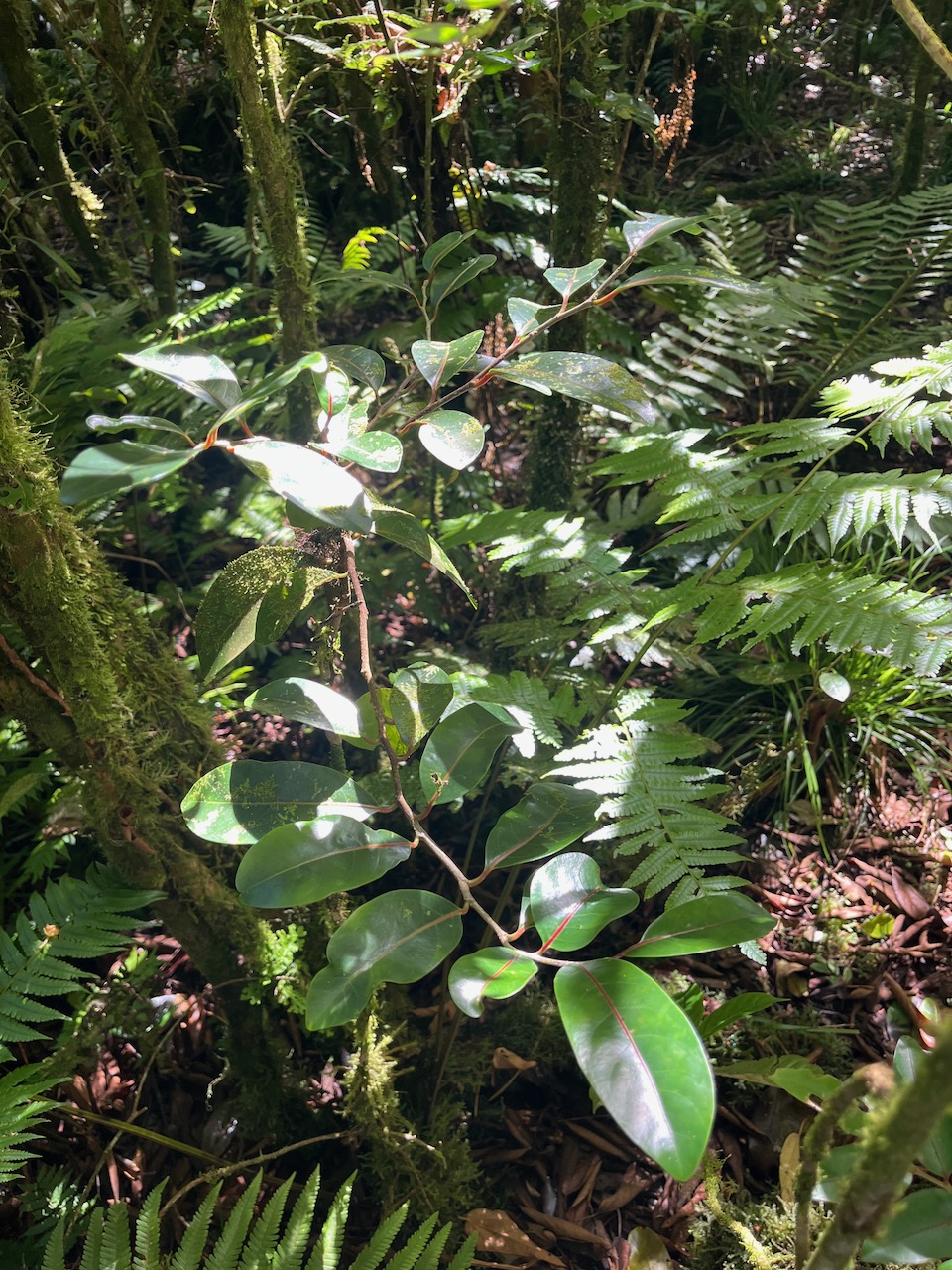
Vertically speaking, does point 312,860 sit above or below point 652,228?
below

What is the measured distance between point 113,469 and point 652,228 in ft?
2.60

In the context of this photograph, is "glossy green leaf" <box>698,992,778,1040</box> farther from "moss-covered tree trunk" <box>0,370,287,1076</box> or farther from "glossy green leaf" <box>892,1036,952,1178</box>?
"moss-covered tree trunk" <box>0,370,287,1076</box>

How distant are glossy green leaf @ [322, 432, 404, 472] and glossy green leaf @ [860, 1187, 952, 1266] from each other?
0.82m

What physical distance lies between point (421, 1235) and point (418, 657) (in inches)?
48.8

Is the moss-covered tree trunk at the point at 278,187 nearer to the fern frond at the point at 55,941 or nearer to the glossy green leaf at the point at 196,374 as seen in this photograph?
the glossy green leaf at the point at 196,374

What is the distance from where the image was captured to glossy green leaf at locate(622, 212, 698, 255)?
974 mm

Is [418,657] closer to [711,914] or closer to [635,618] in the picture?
[635,618]

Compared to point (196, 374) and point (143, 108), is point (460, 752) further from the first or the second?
point (143, 108)

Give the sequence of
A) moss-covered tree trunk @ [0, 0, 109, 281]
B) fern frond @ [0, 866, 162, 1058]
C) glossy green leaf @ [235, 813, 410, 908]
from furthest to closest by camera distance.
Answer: moss-covered tree trunk @ [0, 0, 109, 281] < fern frond @ [0, 866, 162, 1058] < glossy green leaf @ [235, 813, 410, 908]

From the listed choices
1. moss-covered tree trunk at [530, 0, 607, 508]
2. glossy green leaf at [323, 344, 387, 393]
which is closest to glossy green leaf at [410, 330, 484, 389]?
glossy green leaf at [323, 344, 387, 393]

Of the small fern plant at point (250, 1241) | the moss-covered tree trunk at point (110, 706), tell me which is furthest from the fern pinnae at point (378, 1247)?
the moss-covered tree trunk at point (110, 706)

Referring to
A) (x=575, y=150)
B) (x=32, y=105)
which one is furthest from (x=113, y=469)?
(x=32, y=105)

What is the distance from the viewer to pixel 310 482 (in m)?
0.67

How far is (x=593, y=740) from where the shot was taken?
160 centimetres
